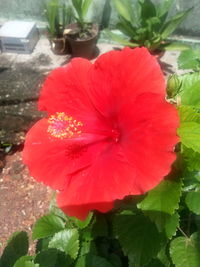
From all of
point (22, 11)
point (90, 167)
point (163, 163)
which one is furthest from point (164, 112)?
point (22, 11)

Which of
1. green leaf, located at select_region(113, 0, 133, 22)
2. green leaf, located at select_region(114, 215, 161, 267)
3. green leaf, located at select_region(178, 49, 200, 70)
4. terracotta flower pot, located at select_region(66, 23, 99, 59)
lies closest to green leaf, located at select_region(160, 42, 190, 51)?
green leaf, located at select_region(113, 0, 133, 22)

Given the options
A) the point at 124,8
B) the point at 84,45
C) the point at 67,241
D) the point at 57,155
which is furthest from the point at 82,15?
the point at 57,155

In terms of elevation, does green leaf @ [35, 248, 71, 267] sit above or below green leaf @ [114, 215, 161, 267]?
below


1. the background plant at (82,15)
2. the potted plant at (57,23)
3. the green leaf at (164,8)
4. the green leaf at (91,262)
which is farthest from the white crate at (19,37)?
the green leaf at (91,262)

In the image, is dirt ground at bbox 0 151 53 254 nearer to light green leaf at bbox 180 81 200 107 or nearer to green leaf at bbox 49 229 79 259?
green leaf at bbox 49 229 79 259

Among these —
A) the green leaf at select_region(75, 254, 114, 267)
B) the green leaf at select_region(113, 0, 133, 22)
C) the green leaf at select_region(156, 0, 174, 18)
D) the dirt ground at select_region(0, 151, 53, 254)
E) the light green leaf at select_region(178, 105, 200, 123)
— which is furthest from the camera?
the green leaf at select_region(113, 0, 133, 22)
